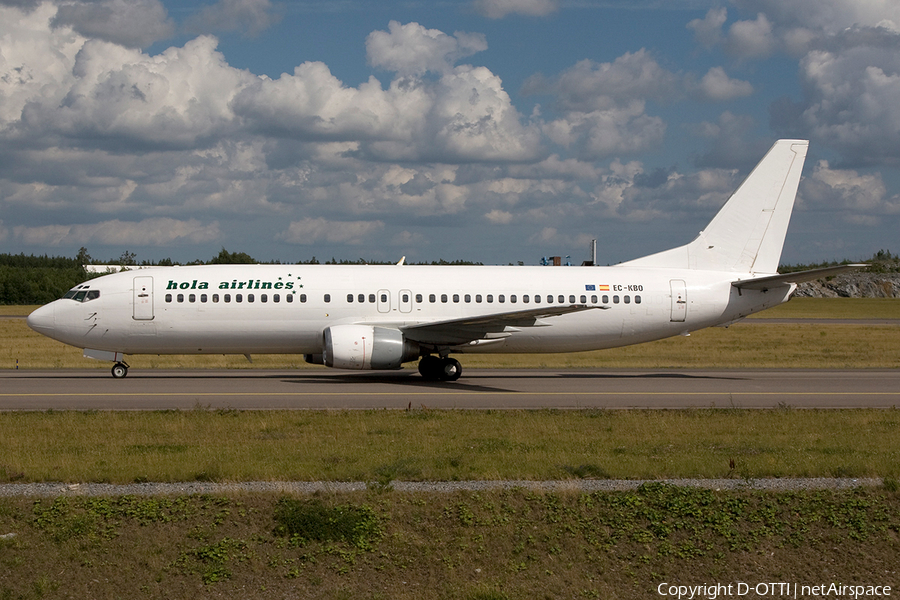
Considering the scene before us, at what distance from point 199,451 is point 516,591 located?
7.19 meters

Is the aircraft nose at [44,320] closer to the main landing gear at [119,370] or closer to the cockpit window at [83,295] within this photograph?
the cockpit window at [83,295]

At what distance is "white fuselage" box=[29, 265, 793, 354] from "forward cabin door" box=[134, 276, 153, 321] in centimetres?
3

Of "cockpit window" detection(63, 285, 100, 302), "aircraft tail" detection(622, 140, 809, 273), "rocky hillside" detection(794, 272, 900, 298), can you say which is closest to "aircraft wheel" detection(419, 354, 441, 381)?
"aircraft tail" detection(622, 140, 809, 273)

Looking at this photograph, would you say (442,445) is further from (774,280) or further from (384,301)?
(774,280)

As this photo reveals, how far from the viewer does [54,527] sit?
428 inches

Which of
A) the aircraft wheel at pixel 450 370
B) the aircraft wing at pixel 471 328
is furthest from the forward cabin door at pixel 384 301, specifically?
the aircraft wheel at pixel 450 370

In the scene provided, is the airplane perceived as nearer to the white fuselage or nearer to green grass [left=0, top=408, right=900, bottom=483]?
the white fuselage

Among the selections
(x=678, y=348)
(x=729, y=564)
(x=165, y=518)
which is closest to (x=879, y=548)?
(x=729, y=564)

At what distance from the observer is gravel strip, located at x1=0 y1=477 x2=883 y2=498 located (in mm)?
12008

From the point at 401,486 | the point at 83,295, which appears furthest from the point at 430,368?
the point at 401,486

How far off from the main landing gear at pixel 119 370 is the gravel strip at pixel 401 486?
17.4 m

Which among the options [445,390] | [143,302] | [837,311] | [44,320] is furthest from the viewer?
[837,311]

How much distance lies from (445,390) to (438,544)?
51.8 feet

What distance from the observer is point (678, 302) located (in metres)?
32.0
